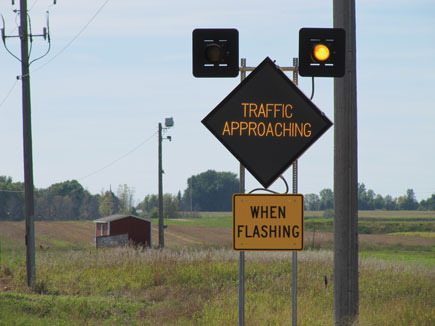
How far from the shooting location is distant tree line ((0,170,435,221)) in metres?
121

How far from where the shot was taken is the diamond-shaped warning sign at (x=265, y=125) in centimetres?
732

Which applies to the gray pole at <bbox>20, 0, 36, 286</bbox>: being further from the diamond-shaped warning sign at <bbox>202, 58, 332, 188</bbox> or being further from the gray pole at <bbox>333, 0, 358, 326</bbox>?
the diamond-shaped warning sign at <bbox>202, 58, 332, 188</bbox>

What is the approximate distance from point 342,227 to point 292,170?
55.9 inches

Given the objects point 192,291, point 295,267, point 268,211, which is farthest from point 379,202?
point 268,211

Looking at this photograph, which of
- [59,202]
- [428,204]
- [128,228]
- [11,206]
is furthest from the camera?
Answer: [428,204]

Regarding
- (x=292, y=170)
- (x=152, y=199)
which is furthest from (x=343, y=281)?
(x=152, y=199)

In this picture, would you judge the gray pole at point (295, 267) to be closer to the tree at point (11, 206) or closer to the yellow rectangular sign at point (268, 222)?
the yellow rectangular sign at point (268, 222)

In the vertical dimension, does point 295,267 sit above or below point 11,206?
above

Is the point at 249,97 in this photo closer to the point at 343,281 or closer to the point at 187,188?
the point at 343,281

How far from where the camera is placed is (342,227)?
8.38 m

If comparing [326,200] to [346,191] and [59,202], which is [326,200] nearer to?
[59,202]

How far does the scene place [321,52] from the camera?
791 cm

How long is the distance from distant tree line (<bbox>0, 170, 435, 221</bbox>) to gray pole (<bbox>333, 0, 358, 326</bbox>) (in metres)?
80.7

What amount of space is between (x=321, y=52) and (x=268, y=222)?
237 cm
